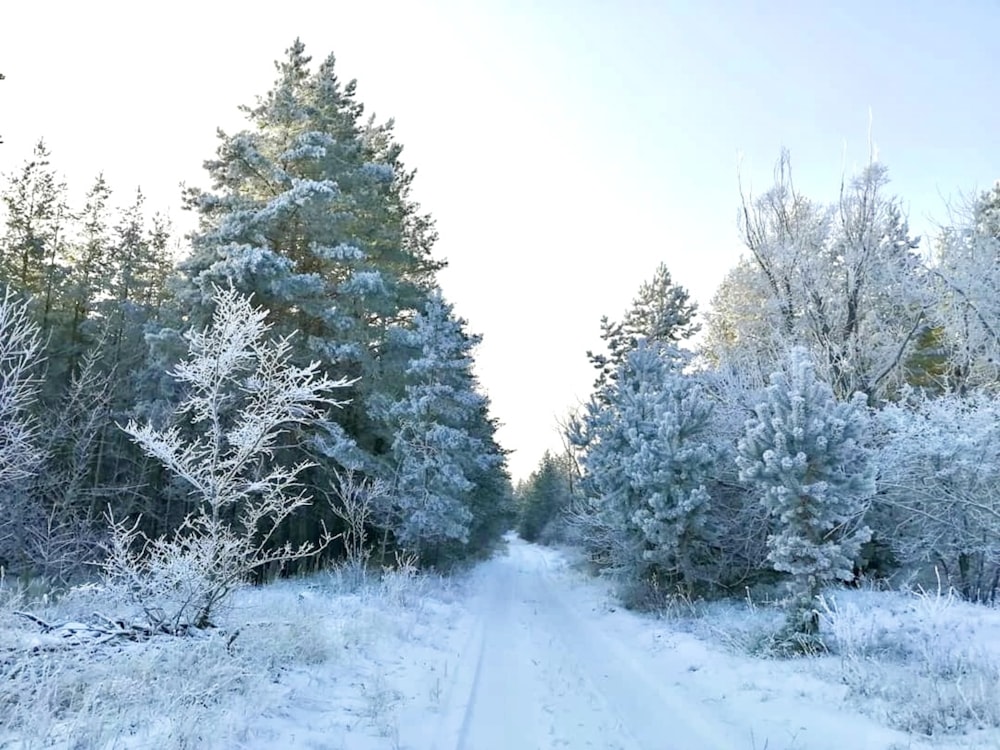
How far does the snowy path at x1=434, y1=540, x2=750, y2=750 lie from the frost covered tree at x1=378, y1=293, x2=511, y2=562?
19.7ft

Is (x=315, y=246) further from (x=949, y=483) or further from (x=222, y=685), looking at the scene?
(x=949, y=483)

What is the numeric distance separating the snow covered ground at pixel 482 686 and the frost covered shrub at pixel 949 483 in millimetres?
2273

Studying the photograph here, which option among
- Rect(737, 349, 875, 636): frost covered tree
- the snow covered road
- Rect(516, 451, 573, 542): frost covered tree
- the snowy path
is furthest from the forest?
Rect(516, 451, 573, 542): frost covered tree

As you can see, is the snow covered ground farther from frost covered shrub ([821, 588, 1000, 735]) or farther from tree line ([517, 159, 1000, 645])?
tree line ([517, 159, 1000, 645])

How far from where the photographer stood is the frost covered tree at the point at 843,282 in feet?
52.1

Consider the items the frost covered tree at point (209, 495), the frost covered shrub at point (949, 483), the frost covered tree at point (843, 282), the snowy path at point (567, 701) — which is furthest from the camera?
the frost covered tree at point (843, 282)

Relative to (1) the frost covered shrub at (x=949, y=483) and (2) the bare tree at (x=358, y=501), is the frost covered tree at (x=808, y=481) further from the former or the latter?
(2) the bare tree at (x=358, y=501)

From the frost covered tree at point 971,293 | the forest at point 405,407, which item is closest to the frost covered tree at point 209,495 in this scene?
the forest at point 405,407

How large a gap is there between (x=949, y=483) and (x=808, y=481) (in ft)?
16.1

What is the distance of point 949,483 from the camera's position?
39.6 feet

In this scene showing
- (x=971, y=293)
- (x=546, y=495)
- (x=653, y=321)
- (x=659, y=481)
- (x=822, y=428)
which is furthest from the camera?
(x=546, y=495)

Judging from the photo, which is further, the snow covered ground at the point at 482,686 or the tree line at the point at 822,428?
the tree line at the point at 822,428

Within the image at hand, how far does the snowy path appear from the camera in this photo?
608 centimetres

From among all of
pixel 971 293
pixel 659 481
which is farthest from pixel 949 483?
pixel 659 481
